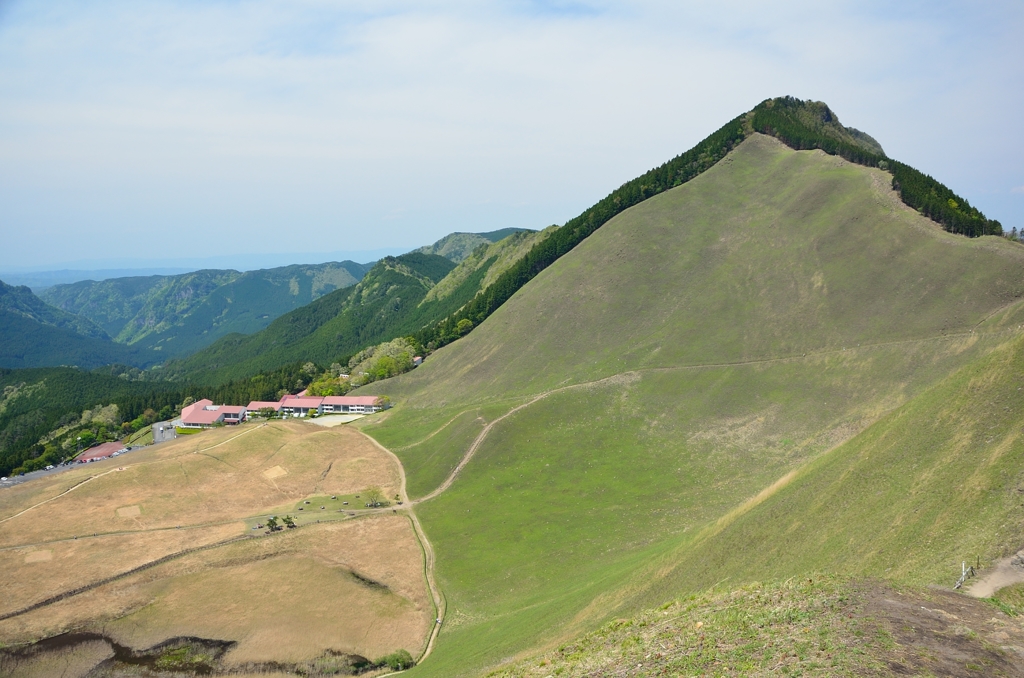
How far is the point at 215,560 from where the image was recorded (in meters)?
65.9

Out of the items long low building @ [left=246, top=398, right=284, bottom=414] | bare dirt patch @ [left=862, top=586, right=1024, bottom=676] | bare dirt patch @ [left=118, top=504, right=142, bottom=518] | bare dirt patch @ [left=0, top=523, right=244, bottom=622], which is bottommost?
bare dirt patch @ [left=0, top=523, right=244, bottom=622]

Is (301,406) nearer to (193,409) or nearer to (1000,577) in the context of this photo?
(193,409)

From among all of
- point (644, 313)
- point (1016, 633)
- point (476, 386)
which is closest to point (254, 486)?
point (476, 386)

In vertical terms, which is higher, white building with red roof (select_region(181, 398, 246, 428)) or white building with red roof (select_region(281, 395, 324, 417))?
white building with red roof (select_region(281, 395, 324, 417))

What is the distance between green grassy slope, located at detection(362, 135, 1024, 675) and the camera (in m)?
65.9

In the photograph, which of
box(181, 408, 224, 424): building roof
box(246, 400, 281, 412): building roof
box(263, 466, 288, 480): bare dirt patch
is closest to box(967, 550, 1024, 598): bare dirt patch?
box(263, 466, 288, 480): bare dirt patch

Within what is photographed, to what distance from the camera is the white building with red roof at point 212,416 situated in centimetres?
14000

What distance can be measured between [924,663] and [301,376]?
16502cm

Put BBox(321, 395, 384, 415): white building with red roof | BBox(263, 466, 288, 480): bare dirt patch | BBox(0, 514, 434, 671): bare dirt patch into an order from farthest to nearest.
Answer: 1. BBox(321, 395, 384, 415): white building with red roof
2. BBox(263, 466, 288, 480): bare dirt patch
3. BBox(0, 514, 434, 671): bare dirt patch

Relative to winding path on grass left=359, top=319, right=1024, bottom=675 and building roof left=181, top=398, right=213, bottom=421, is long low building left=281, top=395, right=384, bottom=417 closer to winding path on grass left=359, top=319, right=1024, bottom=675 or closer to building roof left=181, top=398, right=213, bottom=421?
winding path on grass left=359, top=319, right=1024, bottom=675

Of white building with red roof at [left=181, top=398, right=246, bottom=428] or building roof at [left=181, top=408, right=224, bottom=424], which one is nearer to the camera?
white building with red roof at [left=181, top=398, right=246, bottom=428]

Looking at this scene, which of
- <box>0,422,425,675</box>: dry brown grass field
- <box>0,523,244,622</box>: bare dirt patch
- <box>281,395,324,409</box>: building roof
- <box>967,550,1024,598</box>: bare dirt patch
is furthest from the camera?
<box>281,395,324,409</box>: building roof

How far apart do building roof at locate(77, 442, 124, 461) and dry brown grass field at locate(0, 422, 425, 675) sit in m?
52.5

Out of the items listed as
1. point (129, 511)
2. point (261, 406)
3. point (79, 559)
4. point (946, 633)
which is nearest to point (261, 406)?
point (261, 406)
